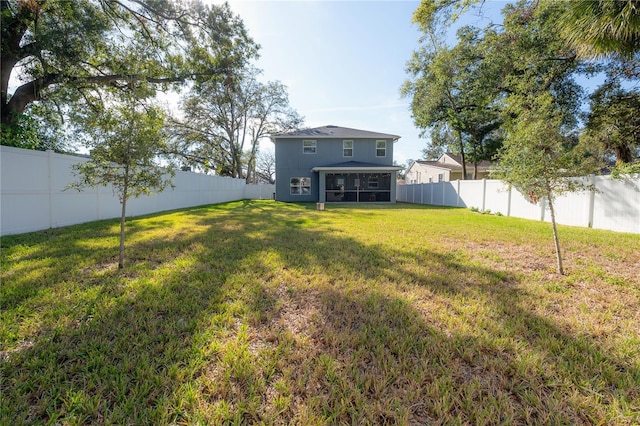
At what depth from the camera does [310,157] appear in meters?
20.7

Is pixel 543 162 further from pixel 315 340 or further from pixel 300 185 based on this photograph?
pixel 300 185

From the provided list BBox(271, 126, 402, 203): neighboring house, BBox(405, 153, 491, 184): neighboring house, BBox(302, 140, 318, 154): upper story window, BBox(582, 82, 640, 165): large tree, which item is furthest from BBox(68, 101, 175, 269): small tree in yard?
BBox(405, 153, 491, 184): neighboring house

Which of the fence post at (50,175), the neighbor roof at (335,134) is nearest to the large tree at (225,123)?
the neighbor roof at (335,134)

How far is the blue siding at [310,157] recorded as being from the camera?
20.5 m

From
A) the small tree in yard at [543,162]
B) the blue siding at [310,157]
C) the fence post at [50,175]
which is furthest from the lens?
the blue siding at [310,157]

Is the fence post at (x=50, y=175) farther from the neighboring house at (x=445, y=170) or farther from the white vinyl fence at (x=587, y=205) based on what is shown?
the neighboring house at (x=445, y=170)

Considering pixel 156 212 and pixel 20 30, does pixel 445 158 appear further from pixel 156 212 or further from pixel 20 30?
pixel 20 30

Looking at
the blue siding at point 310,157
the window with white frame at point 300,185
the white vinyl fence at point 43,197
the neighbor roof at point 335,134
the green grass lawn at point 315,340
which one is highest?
the neighbor roof at point 335,134

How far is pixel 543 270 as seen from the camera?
4246 millimetres

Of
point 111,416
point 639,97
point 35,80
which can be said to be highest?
point 639,97

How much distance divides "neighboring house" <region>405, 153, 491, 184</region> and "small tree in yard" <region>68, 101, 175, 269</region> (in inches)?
1076

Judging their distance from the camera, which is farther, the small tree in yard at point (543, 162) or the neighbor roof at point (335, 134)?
the neighbor roof at point (335, 134)

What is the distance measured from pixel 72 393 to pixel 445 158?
3797 centimetres

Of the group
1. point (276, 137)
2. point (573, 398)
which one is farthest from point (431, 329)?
point (276, 137)
